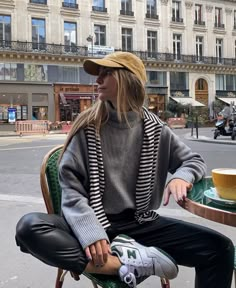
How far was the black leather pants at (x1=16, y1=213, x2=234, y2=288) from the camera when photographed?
65.1 inches

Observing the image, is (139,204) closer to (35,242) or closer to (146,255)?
(146,255)

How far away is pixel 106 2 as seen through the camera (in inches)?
1375

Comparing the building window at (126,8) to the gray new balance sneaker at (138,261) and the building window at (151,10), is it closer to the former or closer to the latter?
the building window at (151,10)

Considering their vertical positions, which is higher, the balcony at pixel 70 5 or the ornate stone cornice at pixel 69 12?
the balcony at pixel 70 5

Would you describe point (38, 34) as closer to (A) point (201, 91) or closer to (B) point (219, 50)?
(A) point (201, 91)

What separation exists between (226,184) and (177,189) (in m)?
0.26

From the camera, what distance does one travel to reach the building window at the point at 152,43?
→ 36969 millimetres

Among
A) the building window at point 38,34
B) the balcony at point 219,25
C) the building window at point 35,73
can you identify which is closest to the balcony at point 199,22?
the balcony at point 219,25

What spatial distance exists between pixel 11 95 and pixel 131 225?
3011cm

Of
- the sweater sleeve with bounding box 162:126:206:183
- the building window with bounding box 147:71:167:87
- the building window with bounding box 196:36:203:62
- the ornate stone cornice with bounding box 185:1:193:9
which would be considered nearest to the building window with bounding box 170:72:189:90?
the building window with bounding box 147:71:167:87

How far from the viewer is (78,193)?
1.84 metres

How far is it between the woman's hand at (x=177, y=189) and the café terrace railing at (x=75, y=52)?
3038cm

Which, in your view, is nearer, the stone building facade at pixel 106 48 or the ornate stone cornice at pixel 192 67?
the stone building facade at pixel 106 48

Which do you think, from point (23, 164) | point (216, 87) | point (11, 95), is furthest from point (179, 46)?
point (23, 164)
